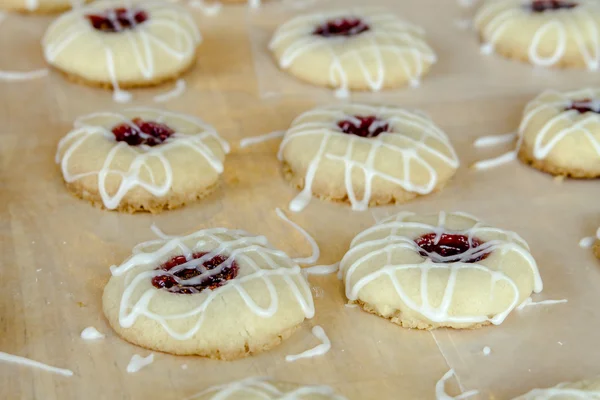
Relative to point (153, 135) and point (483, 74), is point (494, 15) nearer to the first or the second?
point (483, 74)

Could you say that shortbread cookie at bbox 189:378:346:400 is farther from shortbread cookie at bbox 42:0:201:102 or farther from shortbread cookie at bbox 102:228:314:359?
shortbread cookie at bbox 42:0:201:102

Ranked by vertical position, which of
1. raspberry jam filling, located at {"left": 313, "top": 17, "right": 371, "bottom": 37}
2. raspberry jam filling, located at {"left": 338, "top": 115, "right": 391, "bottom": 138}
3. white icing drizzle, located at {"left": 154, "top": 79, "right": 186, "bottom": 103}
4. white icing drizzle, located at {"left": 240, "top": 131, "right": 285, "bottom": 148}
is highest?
raspberry jam filling, located at {"left": 313, "top": 17, "right": 371, "bottom": 37}

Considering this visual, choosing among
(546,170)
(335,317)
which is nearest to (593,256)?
(546,170)

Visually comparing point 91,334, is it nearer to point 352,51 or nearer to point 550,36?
point 352,51

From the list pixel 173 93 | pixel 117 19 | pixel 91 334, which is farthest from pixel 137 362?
pixel 117 19

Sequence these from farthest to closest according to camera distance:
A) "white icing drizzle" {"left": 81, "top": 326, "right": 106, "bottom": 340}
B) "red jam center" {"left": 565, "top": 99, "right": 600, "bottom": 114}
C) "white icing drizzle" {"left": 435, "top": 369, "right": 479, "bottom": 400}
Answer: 1. "red jam center" {"left": 565, "top": 99, "right": 600, "bottom": 114}
2. "white icing drizzle" {"left": 81, "top": 326, "right": 106, "bottom": 340}
3. "white icing drizzle" {"left": 435, "top": 369, "right": 479, "bottom": 400}

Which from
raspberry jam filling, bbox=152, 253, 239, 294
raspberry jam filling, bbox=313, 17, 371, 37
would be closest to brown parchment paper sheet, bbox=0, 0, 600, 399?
raspberry jam filling, bbox=152, 253, 239, 294
